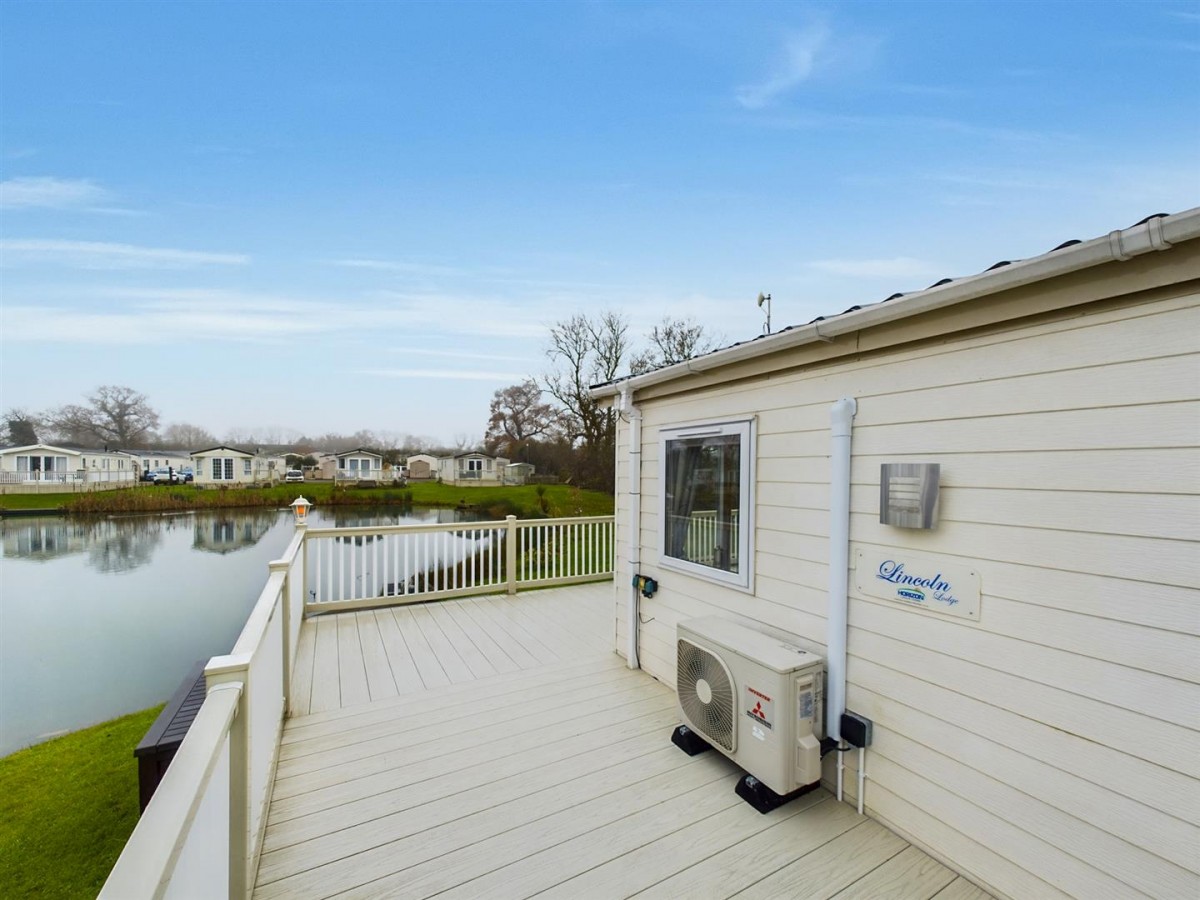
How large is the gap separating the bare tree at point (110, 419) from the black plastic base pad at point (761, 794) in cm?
3926

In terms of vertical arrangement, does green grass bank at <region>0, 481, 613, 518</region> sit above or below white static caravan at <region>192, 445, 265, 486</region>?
below

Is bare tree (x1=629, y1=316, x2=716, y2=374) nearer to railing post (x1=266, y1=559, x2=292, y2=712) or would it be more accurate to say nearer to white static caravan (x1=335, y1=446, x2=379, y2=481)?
railing post (x1=266, y1=559, x2=292, y2=712)

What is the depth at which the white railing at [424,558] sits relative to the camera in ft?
17.2

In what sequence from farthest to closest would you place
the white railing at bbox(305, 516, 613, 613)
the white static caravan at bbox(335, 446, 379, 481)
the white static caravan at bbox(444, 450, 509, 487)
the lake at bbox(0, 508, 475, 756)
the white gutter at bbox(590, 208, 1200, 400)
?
1. the white static caravan at bbox(335, 446, 379, 481)
2. the white static caravan at bbox(444, 450, 509, 487)
3. the lake at bbox(0, 508, 475, 756)
4. the white railing at bbox(305, 516, 613, 613)
5. the white gutter at bbox(590, 208, 1200, 400)

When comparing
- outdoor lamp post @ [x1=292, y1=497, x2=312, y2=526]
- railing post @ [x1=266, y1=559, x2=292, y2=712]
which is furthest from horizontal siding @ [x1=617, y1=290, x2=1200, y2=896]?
outdoor lamp post @ [x1=292, y1=497, x2=312, y2=526]

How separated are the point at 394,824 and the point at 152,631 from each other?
9.49m

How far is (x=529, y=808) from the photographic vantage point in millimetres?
2293

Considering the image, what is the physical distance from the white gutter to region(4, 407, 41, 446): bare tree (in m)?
35.5

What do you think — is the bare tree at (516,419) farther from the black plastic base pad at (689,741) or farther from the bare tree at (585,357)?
the black plastic base pad at (689,741)

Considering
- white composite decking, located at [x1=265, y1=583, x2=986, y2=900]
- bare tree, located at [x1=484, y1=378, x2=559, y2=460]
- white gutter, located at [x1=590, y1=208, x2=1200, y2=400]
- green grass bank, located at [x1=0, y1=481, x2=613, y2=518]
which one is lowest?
green grass bank, located at [x1=0, y1=481, x2=613, y2=518]

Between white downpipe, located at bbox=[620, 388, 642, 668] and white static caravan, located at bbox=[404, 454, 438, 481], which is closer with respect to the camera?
white downpipe, located at bbox=[620, 388, 642, 668]

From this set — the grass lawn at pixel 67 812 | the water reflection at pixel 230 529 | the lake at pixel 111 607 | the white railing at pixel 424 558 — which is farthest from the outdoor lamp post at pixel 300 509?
the water reflection at pixel 230 529

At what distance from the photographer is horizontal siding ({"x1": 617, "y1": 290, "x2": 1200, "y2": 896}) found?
1.42 meters

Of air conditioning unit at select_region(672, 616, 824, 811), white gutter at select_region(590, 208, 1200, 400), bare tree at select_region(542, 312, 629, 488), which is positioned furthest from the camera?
bare tree at select_region(542, 312, 629, 488)
